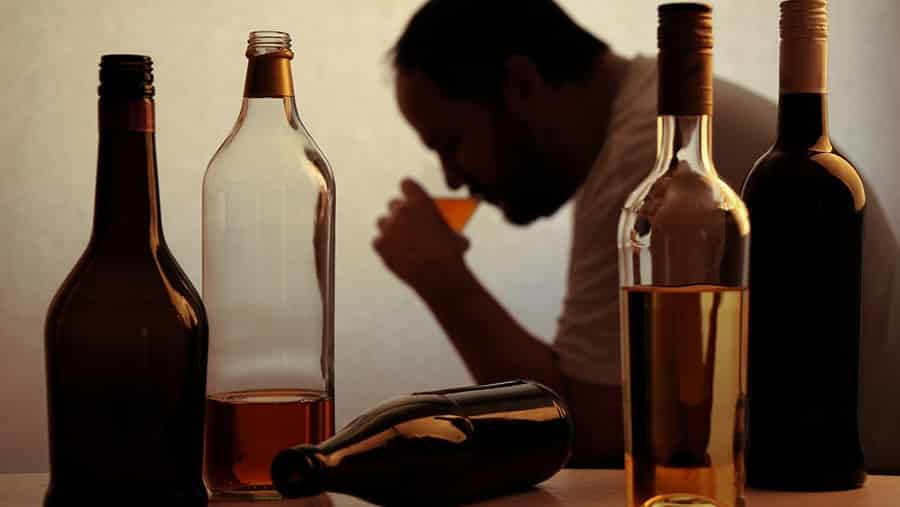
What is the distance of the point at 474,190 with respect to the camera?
235 cm

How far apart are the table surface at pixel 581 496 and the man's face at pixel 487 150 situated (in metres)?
1.49

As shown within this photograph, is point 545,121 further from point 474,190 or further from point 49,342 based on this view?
point 49,342

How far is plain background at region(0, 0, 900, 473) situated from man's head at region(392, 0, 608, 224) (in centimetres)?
9

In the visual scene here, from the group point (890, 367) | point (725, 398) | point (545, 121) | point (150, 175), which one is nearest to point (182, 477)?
point (150, 175)

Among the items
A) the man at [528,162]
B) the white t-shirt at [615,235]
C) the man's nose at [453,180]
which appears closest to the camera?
the white t-shirt at [615,235]

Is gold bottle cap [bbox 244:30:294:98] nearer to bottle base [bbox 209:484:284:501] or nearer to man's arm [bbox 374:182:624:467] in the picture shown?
bottle base [bbox 209:484:284:501]

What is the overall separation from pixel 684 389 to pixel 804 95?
0.75ft

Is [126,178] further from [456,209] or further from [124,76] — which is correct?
[456,209]

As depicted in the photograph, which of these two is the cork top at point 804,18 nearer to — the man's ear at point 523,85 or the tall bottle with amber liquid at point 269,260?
the tall bottle with amber liquid at point 269,260

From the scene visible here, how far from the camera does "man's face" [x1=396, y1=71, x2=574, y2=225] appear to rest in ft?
7.34

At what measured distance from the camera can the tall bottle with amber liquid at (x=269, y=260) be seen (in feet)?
2.40

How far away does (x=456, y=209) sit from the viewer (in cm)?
202

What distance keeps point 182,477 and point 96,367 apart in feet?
0.26

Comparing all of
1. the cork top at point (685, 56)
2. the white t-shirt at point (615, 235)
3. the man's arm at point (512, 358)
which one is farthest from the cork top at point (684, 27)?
the man's arm at point (512, 358)
